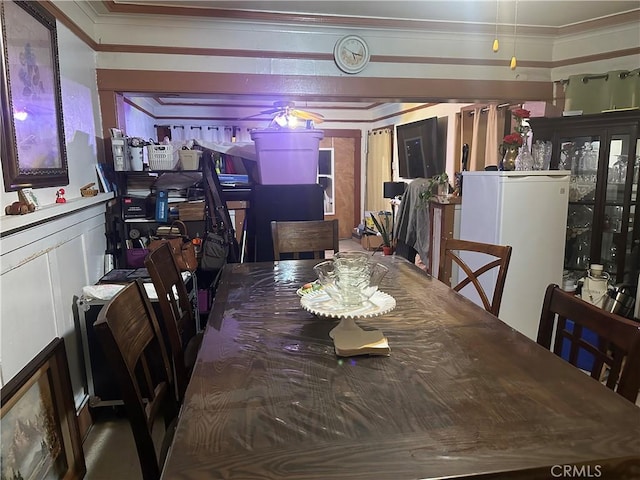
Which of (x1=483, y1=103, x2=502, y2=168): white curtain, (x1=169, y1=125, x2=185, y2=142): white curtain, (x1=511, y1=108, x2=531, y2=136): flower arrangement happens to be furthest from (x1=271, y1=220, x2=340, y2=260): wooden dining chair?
(x1=169, y1=125, x2=185, y2=142): white curtain

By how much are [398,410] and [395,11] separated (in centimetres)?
278

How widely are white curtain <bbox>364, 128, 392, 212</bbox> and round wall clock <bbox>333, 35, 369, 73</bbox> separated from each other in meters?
3.54

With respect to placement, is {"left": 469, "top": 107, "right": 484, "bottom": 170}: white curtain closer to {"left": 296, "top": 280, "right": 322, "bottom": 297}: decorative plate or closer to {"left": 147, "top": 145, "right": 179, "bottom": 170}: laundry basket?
{"left": 147, "top": 145, "right": 179, "bottom": 170}: laundry basket

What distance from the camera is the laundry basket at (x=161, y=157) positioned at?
9.52 ft

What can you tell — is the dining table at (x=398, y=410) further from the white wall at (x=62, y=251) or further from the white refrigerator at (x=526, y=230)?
the white refrigerator at (x=526, y=230)

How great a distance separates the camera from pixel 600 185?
3248 mm

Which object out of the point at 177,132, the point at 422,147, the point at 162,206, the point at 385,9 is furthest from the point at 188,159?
the point at 177,132

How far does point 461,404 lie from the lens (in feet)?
3.21

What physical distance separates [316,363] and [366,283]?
38cm

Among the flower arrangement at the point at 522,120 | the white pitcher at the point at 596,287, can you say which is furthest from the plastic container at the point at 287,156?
the white pitcher at the point at 596,287

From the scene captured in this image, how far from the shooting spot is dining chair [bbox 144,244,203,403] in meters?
1.61

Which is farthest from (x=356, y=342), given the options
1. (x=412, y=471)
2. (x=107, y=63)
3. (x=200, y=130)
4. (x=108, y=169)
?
(x=200, y=130)

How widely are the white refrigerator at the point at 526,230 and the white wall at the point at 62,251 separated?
2600 millimetres

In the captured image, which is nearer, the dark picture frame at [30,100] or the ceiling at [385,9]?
the dark picture frame at [30,100]
